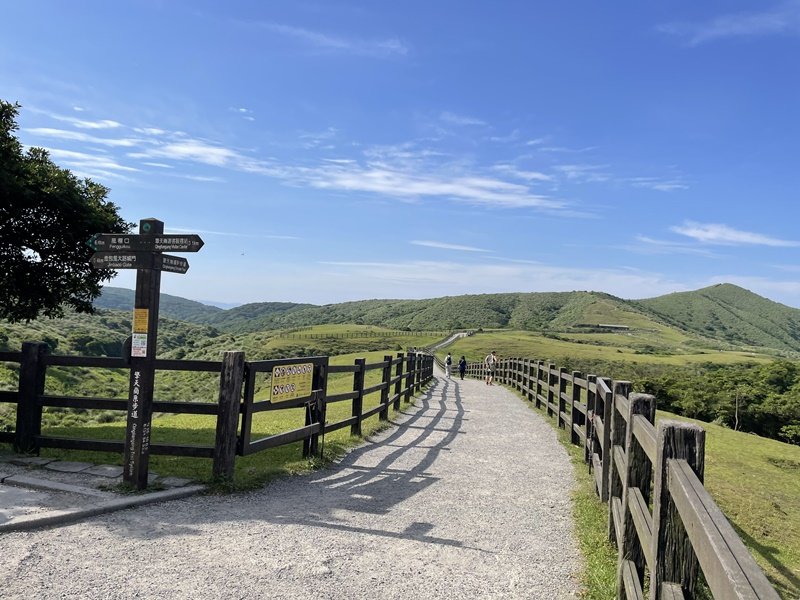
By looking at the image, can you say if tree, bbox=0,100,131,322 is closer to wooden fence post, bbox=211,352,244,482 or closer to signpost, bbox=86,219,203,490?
signpost, bbox=86,219,203,490

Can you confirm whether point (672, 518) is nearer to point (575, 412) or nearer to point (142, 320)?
point (142, 320)

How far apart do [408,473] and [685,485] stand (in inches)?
245

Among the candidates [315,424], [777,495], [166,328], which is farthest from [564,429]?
[166,328]

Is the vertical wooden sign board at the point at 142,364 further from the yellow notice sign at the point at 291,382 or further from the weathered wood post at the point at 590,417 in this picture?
the weathered wood post at the point at 590,417

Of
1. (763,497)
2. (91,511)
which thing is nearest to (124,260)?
(91,511)

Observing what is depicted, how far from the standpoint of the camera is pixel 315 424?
8.62 m

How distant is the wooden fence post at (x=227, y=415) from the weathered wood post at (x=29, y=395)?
2.79 metres

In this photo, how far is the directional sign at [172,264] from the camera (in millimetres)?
6699

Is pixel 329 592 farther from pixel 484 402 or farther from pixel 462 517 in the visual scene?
pixel 484 402

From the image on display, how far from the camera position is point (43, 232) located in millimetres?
10289

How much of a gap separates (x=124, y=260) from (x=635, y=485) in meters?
5.96

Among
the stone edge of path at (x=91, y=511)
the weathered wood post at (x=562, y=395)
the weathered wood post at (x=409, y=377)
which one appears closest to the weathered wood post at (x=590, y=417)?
the weathered wood post at (x=562, y=395)

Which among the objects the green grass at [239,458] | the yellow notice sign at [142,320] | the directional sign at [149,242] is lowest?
the green grass at [239,458]

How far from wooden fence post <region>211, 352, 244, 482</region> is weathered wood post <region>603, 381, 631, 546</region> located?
4.34 meters
